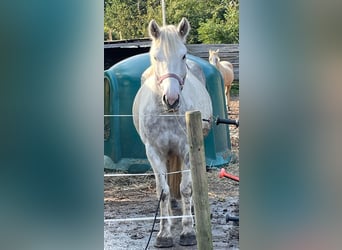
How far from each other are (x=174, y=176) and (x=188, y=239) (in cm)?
32

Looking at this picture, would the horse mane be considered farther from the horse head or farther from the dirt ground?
the dirt ground

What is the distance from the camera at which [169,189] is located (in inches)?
84.4

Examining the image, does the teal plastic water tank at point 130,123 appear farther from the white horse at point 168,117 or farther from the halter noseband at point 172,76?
the halter noseband at point 172,76

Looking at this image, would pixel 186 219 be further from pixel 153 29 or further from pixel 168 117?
pixel 153 29

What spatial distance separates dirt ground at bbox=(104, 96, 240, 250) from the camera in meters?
2.08

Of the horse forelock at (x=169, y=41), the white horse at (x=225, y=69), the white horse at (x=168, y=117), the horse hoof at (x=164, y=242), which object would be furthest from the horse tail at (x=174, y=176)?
the white horse at (x=225, y=69)

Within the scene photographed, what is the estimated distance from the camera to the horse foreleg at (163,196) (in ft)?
6.64

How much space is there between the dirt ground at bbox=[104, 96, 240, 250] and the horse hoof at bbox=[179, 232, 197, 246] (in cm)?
2

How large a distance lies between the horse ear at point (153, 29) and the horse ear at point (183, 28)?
0.10 metres

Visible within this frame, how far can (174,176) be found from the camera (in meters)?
2.16

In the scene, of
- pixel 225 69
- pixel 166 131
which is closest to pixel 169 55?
pixel 166 131
